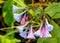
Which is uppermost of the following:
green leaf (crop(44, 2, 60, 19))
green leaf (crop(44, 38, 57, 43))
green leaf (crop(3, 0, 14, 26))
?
green leaf (crop(44, 2, 60, 19))

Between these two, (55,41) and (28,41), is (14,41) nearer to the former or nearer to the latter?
(28,41)

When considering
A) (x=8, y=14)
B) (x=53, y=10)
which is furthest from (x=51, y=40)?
(x=8, y=14)

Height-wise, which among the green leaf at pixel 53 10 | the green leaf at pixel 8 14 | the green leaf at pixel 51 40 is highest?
the green leaf at pixel 53 10

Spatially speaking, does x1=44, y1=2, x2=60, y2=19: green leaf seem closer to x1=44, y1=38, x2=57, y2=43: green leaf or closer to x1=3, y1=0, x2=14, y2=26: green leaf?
x1=44, y1=38, x2=57, y2=43: green leaf

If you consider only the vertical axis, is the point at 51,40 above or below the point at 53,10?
below

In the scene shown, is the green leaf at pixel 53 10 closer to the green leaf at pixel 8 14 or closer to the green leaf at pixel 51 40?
the green leaf at pixel 51 40

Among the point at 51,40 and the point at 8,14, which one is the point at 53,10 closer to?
the point at 51,40

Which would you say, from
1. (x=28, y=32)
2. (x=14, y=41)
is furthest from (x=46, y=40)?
(x=14, y=41)

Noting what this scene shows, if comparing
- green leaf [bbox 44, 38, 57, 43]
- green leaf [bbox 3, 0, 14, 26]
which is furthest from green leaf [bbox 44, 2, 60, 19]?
green leaf [bbox 3, 0, 14, 26]

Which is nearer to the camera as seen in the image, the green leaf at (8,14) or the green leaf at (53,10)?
the green leaf at (53,10)

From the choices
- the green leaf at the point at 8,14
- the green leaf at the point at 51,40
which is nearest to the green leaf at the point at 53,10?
the green leaf at the point at 51,40

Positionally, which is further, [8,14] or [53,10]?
[8,14]
